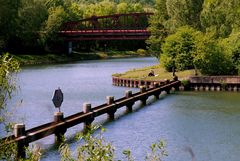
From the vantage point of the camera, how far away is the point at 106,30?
149125mm

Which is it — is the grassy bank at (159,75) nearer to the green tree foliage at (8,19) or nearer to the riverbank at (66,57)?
the riverbank at (66,57)

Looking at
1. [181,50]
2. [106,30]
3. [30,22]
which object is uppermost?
[30,22]

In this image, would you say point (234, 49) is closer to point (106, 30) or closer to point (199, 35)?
point (199, 35)

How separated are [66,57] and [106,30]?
535 inches

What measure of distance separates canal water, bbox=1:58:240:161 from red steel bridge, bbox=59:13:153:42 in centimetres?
7209

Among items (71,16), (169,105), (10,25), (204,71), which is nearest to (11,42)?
(10,25)

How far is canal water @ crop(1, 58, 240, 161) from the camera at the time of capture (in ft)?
107

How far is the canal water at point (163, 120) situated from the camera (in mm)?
32562

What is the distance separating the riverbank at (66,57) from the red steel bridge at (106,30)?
5.24 metres

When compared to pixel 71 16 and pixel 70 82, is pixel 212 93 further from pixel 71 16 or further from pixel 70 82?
pixel 71 16

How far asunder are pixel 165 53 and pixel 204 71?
7.22m

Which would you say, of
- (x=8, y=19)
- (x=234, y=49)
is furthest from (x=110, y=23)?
(x=234, y=49)

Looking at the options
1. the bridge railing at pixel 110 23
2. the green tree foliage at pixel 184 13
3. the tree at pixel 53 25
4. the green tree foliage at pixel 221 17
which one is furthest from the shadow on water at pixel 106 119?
the bridge railing at pixel 110 23

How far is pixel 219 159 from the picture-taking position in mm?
30312
